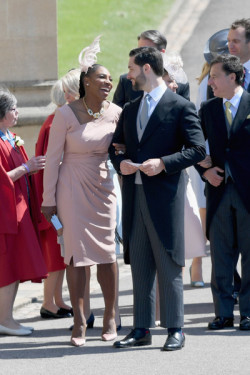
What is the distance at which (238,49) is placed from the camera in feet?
30.7

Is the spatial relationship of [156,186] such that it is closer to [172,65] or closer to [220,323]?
[220,323]

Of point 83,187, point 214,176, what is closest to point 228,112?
point 214,176

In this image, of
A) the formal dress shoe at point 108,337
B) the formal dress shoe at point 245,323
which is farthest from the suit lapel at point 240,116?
the formal dress shoe at point 108,337

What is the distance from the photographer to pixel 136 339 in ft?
25.6

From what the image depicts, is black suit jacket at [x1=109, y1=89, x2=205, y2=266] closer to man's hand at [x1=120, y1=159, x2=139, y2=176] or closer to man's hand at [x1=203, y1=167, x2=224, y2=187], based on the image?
man's hand at [x1=120, y1=159, x2=139, y2=176]

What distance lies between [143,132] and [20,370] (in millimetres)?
1859

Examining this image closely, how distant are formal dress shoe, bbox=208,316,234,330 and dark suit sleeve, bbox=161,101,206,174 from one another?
54.9 inches

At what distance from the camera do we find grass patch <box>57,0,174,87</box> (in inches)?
925

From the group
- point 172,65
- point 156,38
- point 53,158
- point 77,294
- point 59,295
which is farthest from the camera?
point 156,38

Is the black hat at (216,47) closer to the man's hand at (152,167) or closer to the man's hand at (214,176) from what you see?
the man's hand at (214,176)

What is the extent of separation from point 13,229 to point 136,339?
1379mm

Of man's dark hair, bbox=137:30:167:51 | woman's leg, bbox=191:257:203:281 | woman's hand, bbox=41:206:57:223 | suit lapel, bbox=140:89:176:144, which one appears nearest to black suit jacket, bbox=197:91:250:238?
suit lapel, bbox=140:89:176:144

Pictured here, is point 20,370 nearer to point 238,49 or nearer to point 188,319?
point 188,319

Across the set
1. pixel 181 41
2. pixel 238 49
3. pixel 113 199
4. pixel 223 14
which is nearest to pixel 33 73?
pixel 238 49
